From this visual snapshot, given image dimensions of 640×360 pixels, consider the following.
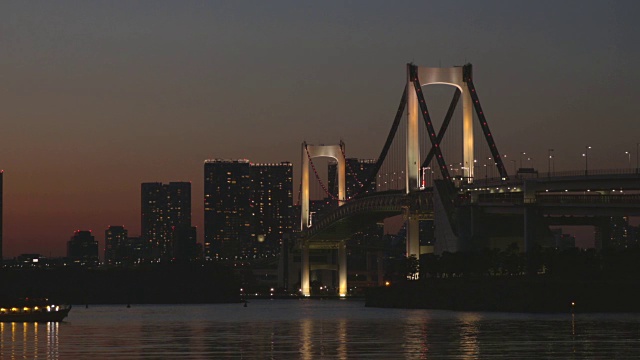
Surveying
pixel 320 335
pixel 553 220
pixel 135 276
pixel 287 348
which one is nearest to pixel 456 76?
pixel 553 220

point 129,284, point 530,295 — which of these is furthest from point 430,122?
point 129,284

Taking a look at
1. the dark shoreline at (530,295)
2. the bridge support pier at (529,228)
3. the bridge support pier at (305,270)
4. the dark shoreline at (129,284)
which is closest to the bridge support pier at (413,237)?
the dark shoreline at (530,295)

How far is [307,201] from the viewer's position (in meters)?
165

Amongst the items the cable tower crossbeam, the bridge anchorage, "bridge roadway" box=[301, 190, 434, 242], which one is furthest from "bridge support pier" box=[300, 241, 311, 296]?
the cable tower crossbeam

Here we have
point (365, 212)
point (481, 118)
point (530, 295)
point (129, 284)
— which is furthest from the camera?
point (129, 284)

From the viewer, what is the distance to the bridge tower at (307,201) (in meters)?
157

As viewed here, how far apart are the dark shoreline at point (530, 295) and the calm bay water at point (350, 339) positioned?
4.94 m

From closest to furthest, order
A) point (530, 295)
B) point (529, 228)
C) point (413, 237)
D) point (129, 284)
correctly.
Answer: point (530, 295) < point (529, 228) < point (413, 237) < point (129, 284)

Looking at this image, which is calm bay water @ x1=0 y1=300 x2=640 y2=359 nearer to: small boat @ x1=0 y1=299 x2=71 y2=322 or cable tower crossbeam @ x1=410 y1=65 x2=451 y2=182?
small boat @ x1=0 y1=299 x2=71 y2=322

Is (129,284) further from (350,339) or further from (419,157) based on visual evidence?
(350,339)

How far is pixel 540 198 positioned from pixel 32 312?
35.4 m

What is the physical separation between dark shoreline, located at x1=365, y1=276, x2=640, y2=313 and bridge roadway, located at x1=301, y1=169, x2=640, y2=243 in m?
5.00

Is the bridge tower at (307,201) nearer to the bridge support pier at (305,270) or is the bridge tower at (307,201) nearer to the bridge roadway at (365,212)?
the bridge support pier at (305,270)

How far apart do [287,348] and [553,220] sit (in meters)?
53.1
